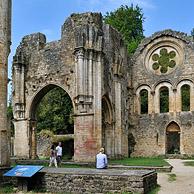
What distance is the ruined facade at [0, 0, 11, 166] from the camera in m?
13.7

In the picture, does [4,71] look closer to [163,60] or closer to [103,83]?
[103,83]

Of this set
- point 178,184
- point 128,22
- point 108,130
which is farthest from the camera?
point 128,22

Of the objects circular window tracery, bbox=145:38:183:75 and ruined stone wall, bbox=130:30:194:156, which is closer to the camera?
ruined stone wall, bbox=130:30:194:156

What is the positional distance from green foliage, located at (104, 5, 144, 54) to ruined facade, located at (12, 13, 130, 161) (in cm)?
1837

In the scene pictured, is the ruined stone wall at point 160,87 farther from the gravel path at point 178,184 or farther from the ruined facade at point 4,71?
the ruined facade at point 4,71

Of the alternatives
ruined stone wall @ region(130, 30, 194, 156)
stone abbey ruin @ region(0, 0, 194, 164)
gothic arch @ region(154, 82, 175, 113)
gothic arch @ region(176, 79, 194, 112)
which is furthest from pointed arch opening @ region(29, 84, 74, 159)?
gothic arch @ region(176, 79, 194, 112)

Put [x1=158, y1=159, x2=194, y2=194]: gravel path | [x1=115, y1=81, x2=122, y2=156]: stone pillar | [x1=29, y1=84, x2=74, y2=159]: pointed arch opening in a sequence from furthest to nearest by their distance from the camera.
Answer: [x1=29, y1=84, x2=74, y2=159]: pointed arch opening → [x1=115, y1=81, x2=122, y2=156]: stone pillar → [x1=158, y1=159, x2=194, y2=194]: gravel path

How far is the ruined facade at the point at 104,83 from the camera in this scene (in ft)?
74.2

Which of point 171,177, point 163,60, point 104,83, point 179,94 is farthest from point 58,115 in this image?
point 171,177

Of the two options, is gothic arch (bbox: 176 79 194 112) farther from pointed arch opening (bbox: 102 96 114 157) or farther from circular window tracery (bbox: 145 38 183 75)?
pointed arch opening (bbox: 102 96 114 157)

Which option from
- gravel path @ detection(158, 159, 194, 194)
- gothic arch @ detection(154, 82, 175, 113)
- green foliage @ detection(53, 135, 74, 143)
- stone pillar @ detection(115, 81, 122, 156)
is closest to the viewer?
gravel path @ detection(158, 159, 194, 194)

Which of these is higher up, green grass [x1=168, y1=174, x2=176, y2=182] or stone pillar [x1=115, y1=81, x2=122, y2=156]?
stone pillar [x1=115, y1=81, x2=122, y2=156]

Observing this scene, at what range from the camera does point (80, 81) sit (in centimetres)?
2245

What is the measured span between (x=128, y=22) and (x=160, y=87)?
18.6 metres
